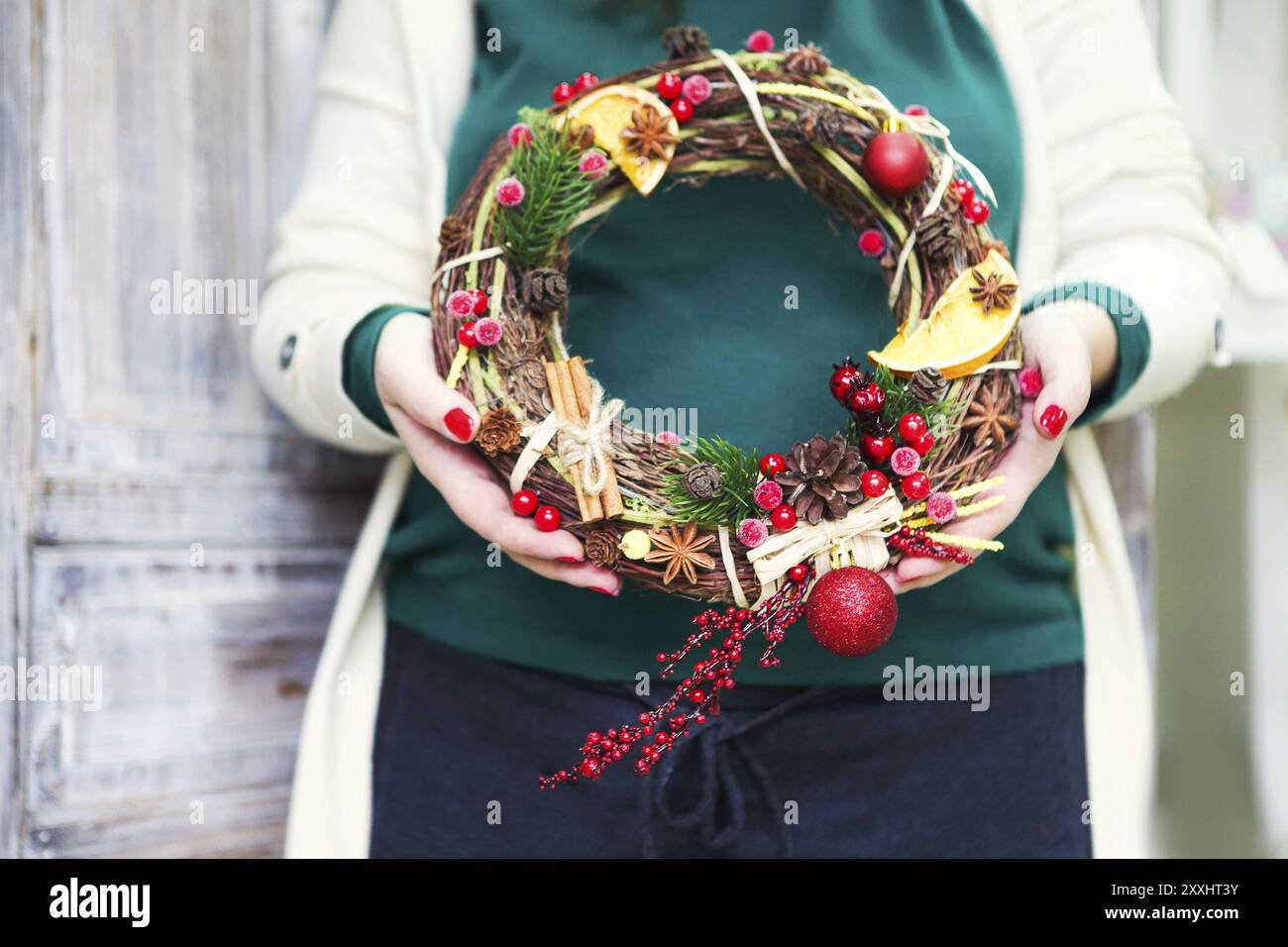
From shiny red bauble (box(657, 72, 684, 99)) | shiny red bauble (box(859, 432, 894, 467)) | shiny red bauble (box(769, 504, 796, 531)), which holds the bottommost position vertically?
shiny red bauble (box(769, 504, 796, 531))

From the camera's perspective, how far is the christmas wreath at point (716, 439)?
665mm

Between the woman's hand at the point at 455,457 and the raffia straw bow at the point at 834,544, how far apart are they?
0.12 m

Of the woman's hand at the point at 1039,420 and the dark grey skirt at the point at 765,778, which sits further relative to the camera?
the dark grey skirt at the point at 765,778

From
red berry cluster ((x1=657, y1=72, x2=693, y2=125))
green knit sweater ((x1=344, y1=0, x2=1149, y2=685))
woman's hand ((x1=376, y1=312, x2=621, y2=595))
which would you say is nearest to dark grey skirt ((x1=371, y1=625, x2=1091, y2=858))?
green knit sweater ((x1=344, y1=0, x2=1149, y2=685))

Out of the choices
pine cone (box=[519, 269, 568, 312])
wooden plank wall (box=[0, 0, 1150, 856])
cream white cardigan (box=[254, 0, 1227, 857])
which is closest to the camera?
pine cone (box=[519, 269, 568, 312])

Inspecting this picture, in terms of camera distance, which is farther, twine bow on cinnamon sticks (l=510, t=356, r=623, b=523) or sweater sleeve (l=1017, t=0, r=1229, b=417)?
sweater sleeve (l=1017, t=0, r=1229, b=417)

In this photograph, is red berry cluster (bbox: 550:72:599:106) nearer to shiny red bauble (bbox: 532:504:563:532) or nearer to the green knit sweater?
the green knit sweater

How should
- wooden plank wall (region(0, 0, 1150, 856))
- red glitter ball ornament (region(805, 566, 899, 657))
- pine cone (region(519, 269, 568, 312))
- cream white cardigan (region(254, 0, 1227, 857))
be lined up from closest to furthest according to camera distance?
red glitter ball ornament (region(805, 566, 899, 657))
pine cone (region(519, 269, 568, 312))
cream white cardigan (region(254, 0, 1227, 857))
wooden plank wall (region(0, 0, 1150, 856))

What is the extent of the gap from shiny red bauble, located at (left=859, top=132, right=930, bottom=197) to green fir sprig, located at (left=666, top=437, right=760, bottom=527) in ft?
0.80

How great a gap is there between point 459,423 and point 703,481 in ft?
0.62

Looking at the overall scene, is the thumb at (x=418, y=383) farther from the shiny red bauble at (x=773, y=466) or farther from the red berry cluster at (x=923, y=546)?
the red berry cluster at (x=923, y=546)

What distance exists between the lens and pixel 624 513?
67cm

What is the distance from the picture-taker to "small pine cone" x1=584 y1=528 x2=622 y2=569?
26.6 inches

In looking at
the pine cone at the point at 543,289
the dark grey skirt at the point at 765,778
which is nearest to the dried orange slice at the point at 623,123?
the pine cone at the point at 543,289
